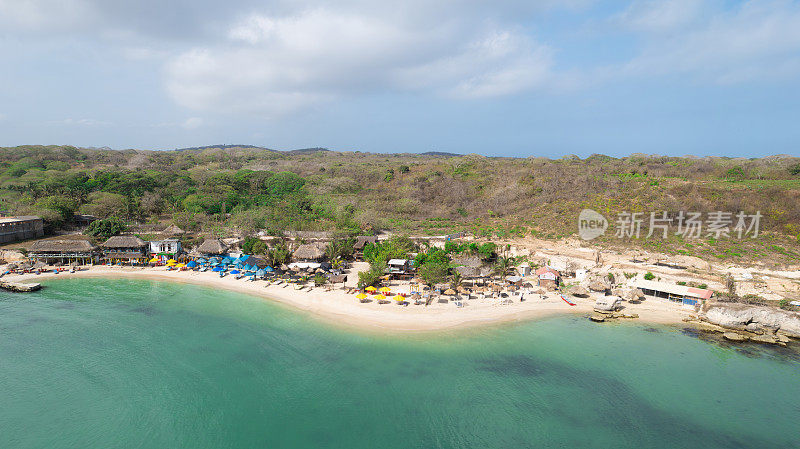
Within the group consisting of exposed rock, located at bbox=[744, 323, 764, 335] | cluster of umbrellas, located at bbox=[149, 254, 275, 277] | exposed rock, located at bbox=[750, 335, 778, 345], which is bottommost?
exposed rock, located at bbox=[750, 335, 778, 345]

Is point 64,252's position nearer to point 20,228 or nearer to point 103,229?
point 103,229

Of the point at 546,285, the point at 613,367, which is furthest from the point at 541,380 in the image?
the point at 546,285

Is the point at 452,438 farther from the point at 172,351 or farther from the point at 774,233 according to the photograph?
the point at 774,233

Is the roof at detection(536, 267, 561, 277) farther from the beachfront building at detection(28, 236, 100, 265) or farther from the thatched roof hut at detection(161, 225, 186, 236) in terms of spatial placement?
the beachfront building at detection(28, 236, 100, 265)

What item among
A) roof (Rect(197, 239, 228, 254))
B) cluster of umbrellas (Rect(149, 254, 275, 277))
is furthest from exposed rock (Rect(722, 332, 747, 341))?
roof (Rect(197, 239, 228, 254))

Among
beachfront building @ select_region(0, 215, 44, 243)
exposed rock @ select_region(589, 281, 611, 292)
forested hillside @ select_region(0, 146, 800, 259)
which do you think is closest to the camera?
exposed rock @ select_region(589, 281, 611, 292)
